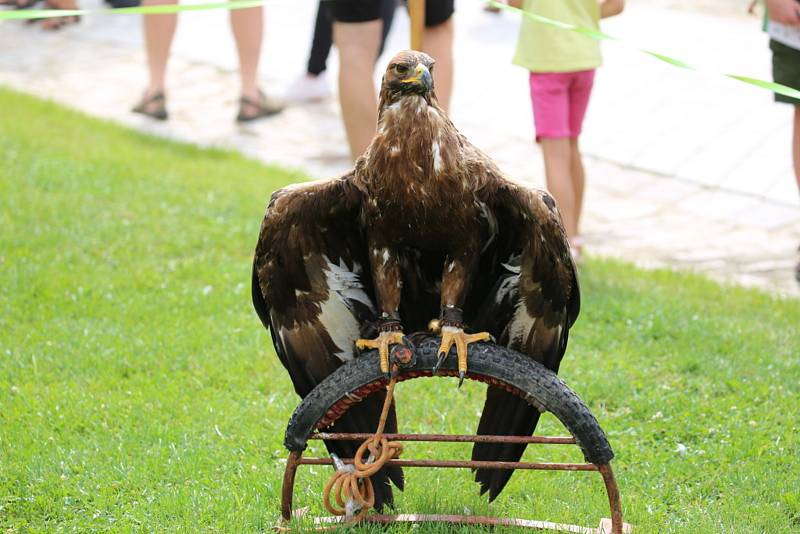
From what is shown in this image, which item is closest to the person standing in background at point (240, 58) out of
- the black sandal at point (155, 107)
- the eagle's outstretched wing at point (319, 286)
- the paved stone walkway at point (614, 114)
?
the black sandal at point (155, 107)

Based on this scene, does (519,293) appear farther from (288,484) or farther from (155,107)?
(155,107)

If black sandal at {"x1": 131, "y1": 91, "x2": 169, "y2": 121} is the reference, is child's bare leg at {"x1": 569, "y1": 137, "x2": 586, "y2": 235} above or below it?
above

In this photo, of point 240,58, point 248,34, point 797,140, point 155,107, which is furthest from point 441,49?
point 155,107

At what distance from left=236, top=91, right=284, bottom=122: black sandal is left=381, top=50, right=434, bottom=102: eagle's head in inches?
234

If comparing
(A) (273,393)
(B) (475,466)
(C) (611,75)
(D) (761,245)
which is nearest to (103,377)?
(A) (273,393)

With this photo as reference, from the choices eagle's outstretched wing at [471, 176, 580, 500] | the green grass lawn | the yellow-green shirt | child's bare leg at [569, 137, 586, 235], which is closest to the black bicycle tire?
eagle's outstretched wing at [471, 176, 580, 500]

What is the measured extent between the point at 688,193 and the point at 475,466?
4373mm

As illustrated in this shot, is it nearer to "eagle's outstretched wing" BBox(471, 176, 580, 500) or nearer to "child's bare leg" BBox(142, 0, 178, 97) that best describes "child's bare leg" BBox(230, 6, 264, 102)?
"child's bare leg" BBox(142, 0, 178, 97)

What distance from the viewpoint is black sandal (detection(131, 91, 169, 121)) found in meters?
8.93

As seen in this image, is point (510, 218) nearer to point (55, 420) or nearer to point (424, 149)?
point (424, 149)

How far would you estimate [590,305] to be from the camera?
5438mm

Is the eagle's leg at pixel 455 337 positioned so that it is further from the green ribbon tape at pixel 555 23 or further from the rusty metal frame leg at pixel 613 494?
the green ribbon tape at pixel 555 23

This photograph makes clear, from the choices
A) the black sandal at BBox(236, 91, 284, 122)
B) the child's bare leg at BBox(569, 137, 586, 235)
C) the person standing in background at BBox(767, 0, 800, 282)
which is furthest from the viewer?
the black sandal at BBox(236, 91, 284, 122)

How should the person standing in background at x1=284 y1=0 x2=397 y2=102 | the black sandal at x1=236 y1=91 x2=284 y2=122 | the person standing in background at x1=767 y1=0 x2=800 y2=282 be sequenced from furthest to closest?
the black sandal at x1=236 y1=91 x2=284 y2=122 → the person standing in background at x1=284 y1=0 x2=397 y2=102 → the person standing in background at x1=767 y1=0 x2=800 y2=282
